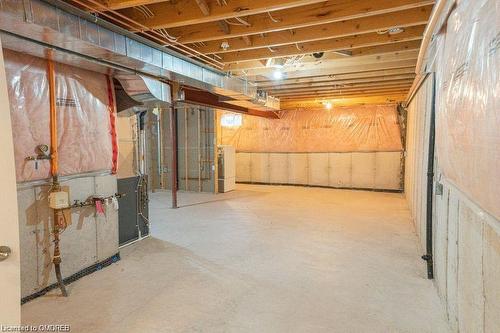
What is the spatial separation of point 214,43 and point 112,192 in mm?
1991

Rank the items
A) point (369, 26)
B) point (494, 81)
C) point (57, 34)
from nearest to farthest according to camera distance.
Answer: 1. point (494, 81)
2. point (57, 34)
3. point (369, 26)

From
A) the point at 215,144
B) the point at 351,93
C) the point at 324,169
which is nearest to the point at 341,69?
the point at 351,93

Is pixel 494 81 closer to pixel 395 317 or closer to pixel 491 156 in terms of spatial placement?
pixel 491 156

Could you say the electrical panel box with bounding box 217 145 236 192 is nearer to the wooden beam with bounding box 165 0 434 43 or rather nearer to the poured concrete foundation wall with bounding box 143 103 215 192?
the poured concrete foundation wall with bounding box 143 103 215 192

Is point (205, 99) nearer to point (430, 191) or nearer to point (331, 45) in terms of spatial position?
point (331, 45)

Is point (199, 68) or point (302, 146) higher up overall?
point (199, 68)

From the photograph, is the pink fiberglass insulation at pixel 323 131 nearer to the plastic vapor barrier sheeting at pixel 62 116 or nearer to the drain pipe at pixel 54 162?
the plastic vapor barrier sheeting at pixel 62 116

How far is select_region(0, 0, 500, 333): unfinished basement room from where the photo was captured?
134 centimetres

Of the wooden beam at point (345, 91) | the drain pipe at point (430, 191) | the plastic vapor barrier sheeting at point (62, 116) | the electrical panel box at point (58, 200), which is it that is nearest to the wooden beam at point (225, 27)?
the plastic vapor barrier sheeting at point (62, 116)

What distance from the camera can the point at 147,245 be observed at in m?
3.70

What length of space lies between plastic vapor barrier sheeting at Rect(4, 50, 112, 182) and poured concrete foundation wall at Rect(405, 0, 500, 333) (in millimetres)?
2775

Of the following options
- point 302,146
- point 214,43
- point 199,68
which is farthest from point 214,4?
point 302,146

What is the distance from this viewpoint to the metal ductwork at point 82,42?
1.89 meters

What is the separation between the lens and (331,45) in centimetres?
346
